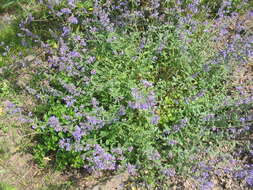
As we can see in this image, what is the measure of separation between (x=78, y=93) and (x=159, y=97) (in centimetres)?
96

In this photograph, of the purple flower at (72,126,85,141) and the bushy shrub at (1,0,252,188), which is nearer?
the purple flower at (72,126,85,141)

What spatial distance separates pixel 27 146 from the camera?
11.7ft

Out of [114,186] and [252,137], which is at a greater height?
[252,137]

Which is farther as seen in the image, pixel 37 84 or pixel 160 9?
pixel 160 9

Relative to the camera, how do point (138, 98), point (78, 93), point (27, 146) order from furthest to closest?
point (27, 146) → point (78, 93) → point (138, 98)

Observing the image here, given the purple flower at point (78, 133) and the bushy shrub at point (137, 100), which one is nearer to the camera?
the purple flower at point (78, 133)

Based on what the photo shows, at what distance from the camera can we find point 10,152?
3611 millimetres

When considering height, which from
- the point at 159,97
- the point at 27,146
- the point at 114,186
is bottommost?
the point at 114,186

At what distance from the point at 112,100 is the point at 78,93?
426 mm

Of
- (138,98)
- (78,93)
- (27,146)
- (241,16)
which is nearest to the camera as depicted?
(138,98)

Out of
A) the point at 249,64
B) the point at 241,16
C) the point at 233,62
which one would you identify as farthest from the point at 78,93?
the point at 241,16

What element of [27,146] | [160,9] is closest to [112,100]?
[27,146]

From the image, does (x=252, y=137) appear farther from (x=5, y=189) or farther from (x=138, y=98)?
(x=5, y=189)

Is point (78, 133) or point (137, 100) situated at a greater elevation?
point (137, 100)
